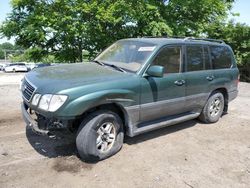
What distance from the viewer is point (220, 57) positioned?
6.50 m

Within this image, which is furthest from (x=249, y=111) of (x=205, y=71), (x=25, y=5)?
(x=25, y=5)

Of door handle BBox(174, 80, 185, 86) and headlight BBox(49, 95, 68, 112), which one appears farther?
door handle BBox(174, 80, 185, 86)

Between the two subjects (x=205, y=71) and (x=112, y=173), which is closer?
(x=112, y=173)

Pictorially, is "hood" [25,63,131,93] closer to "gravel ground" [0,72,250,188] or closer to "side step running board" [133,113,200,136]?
"side step running board" [133,113,200,136]

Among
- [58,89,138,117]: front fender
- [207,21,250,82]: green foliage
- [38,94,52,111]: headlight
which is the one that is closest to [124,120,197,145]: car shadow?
[58,89,138,117]: front fender

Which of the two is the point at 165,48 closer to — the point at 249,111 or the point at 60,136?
the point at 60,136

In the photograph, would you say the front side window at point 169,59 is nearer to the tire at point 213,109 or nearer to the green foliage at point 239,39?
the tire at point 213,109

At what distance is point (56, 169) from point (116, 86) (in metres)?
1.47

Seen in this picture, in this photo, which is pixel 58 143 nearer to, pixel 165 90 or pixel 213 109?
pixel 165 90

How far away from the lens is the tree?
473 inches

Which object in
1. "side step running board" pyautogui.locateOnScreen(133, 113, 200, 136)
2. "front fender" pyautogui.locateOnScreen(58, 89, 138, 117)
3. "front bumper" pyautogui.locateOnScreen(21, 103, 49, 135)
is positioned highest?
"front fender" pyautogui.locateOnScreen(58, 89, 138, 117)

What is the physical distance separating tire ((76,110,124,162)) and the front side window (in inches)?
51.2

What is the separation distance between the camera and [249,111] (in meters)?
7.92

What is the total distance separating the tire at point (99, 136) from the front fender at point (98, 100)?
9.0 inches
